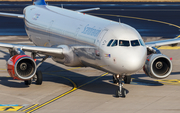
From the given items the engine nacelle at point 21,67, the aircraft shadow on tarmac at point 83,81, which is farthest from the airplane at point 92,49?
the aircraft shadow on tarmac at point 83,81

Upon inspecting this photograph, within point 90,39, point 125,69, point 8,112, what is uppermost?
point 90,39

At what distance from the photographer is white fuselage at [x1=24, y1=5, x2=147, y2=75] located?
71.6ft

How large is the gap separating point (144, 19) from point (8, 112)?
56.0 meters

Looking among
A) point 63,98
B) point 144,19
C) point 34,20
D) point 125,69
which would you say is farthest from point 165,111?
point 144,19

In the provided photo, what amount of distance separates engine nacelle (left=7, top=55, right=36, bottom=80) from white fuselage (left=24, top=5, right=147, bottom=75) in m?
3.12

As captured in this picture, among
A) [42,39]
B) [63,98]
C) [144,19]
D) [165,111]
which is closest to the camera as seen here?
[165,111]

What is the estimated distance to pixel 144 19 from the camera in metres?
73.6

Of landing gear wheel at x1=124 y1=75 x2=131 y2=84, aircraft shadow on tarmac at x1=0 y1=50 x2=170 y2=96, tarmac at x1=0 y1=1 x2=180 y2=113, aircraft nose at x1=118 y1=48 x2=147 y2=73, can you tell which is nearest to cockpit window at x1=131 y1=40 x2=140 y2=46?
aircraft nose at x1=118 y1=48 x2=147 y2=73

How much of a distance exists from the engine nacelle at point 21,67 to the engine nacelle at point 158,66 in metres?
7.58

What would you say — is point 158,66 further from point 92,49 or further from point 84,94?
point 84,94

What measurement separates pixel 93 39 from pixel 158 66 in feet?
16.1

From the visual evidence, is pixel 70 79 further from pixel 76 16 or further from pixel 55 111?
pixel 55 111

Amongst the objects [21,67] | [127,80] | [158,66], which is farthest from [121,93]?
[21,67]

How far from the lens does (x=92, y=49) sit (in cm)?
2412
